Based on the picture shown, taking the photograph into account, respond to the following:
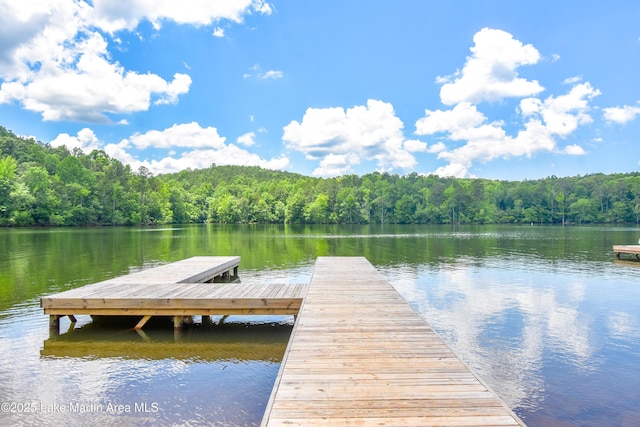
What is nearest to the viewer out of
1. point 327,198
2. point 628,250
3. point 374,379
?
point 374,379

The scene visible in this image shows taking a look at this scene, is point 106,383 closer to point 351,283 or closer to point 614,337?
point 351,283

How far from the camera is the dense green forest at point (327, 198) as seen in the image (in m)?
85.2

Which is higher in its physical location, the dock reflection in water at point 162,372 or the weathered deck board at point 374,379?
the weathered deck board at point 374,379

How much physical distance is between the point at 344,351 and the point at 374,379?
1.04 m

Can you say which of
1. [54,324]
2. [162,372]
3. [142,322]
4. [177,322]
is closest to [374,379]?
[162,372]

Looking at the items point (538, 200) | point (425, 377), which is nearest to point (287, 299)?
point (425, 377)

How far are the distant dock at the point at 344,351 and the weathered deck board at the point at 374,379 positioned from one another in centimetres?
1

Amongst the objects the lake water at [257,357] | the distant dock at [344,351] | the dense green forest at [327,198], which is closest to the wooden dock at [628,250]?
the lake water at [257,357]

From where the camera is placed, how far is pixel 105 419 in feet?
19.4

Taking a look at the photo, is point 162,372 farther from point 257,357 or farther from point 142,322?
point 142,322

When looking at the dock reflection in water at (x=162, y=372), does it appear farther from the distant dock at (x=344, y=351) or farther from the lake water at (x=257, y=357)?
the distant dock at (x=344, y=351)

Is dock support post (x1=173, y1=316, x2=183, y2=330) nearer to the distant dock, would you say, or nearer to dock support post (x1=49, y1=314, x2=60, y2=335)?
the distant dock

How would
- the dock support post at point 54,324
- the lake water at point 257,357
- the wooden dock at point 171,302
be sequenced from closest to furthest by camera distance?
the lake water at point 257,357
the wooden dock at point 171,302
the dock support post at point 54,324

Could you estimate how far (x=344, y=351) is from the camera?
227 inches
